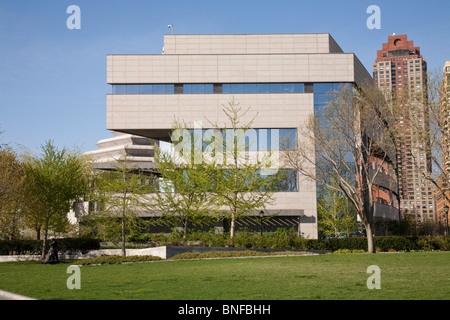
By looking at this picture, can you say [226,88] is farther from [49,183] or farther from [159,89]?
[49,183]

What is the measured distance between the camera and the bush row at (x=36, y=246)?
37906mm

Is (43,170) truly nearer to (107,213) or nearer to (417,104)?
(107,213)

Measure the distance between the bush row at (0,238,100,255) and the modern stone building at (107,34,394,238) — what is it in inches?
643

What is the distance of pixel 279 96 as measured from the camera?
51.5m

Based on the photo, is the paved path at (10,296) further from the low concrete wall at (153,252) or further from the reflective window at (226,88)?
the reflective window at (226,88)

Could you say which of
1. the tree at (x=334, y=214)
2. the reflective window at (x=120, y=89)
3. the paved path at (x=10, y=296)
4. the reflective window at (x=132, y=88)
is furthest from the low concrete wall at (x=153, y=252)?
the reflective window at (x=120, y=89)

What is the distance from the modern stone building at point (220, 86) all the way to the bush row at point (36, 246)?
16324mm

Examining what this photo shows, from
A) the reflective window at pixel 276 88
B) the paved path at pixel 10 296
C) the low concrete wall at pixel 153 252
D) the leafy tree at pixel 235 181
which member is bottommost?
the low concrete wall at pixel 153 252

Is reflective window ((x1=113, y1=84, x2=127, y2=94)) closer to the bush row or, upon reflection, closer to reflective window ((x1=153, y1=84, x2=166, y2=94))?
reflective window ((x1=153, y1=84, x2=166, y2=94))

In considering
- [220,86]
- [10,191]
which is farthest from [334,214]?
[10,191]

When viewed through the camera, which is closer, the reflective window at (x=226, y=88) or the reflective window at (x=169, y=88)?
the reflective window at (x=226, y=88)

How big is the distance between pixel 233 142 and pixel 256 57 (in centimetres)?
1290

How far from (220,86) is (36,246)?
2387 cm

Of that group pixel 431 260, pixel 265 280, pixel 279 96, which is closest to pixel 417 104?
pixel 431 260
